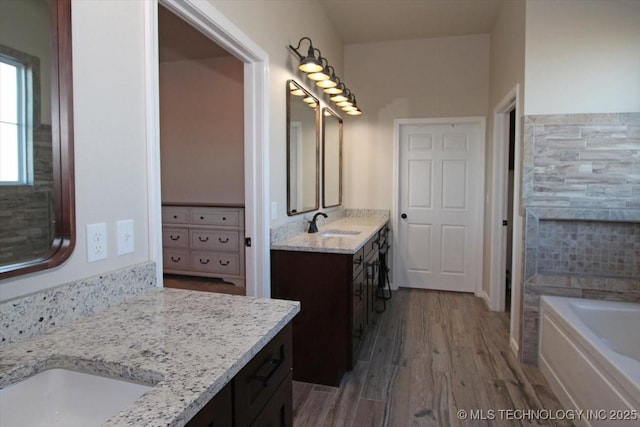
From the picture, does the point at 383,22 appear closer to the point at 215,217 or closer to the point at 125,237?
the point at 215,217

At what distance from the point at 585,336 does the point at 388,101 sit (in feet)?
10.6

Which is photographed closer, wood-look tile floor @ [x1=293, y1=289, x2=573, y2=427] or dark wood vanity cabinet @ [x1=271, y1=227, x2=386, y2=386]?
wood-look tile floor @ [x1=293, y1=289, x2=573, y2=427]

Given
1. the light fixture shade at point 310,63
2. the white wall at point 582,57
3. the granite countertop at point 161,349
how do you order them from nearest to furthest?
the granite countertop at point 161,349, the white wall at point 582,57, the light fixture shade at point 310,63

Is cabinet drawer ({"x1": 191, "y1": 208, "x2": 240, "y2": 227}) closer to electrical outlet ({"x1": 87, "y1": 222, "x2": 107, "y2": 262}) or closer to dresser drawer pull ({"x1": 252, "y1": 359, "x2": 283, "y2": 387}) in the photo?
electrical outlet ({"x1": 87, "y1": 222, "x2": 107, "y2": 262})

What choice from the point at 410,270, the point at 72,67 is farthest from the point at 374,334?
the point at 72,67

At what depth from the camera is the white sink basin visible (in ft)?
2.67

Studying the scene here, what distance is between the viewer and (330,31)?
3.87 m

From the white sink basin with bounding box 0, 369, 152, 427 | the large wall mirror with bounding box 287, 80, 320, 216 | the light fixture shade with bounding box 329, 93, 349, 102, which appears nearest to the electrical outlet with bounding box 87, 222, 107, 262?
the white sink basin with bounding box 0, 369, 152, 427

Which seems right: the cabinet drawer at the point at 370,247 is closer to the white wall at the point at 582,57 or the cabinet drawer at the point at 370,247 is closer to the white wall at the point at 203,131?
the white wall at the point at 582,57

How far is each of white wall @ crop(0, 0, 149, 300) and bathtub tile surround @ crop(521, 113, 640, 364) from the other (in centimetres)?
246

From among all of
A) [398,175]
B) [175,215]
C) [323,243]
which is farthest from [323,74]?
[175,215]

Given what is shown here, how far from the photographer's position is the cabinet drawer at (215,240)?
4.27m

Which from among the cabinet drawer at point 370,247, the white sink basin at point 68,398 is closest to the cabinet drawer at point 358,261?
the cabinet drawer at point 370,247

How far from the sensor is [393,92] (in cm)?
443
